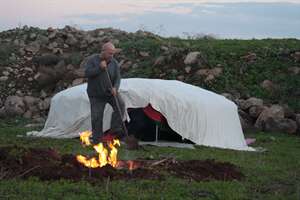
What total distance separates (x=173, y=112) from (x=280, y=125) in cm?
404

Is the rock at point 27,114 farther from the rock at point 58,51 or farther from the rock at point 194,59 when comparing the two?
the rock at point 194,59

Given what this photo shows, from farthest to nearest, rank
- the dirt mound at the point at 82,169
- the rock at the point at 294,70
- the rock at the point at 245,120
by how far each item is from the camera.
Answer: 1. the rock at the point at 294,70
2. the rock at the point at 245,120
3. the dirt mound at the point at 82,169

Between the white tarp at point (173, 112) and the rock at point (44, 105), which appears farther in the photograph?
the rock at point (44, 105)

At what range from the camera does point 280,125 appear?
15781 mm

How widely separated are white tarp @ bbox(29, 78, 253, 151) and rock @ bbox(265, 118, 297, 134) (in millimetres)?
1966

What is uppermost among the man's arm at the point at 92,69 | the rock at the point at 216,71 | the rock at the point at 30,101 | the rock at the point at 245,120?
the man's arm at the point at 92,69

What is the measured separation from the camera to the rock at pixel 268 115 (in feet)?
52.6

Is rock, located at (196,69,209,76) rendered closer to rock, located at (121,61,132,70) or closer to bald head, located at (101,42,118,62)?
rock, located at (121,61,132,70)

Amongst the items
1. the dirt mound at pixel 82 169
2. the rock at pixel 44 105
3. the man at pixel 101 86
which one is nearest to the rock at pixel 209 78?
the rock at pixel 44 105

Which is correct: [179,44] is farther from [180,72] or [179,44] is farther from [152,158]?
[152,158]

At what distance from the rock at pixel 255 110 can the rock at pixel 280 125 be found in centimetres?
74

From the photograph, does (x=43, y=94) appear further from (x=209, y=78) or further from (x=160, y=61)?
(x=209, y=78)

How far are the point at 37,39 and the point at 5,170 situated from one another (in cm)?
1656

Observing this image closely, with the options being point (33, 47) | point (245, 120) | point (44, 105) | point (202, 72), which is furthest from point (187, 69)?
point (33, 47)
